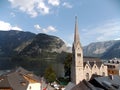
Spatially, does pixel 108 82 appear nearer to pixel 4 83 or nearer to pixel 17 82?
pixel 17 82

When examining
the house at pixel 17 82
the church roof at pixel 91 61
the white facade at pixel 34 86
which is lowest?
the white facade at pixel 34 86

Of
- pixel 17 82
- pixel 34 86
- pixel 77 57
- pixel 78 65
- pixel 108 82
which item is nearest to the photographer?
pixel 108 82

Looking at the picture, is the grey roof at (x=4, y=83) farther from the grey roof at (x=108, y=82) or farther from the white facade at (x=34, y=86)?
the grey roof at (x=108, y=82)

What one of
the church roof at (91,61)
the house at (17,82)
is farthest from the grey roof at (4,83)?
the church roof at (91,61)

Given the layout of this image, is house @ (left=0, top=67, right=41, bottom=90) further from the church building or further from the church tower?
the church tower

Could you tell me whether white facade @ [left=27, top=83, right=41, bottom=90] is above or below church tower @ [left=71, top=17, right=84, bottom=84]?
below

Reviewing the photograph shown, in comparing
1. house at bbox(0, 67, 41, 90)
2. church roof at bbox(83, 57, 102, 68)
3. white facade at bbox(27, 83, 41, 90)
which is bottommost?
white facade at bbox(27, 83, 41, 90)

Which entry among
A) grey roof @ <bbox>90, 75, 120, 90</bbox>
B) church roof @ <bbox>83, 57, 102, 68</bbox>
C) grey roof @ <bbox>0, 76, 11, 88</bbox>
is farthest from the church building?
grey roof @ <bbox>0, 76, 11, 88</bbox>

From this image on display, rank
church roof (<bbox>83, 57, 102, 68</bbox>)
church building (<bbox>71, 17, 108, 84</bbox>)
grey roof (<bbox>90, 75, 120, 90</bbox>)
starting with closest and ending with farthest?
grey roof (<bbox>90, 75, 120, 90</bbox>), church building (<bbox>71, 17, 108, 84</bbox>), church roof (<bbox>83, 57, 102, 68</bbox>)

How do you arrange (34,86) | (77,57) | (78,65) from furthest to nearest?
(77,57), (78,65), (34,86)

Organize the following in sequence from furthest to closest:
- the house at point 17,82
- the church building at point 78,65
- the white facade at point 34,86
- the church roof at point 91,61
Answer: the church roof at point 91,61, the church building at point 78,65, the white facade at point 34,86, the house at point 17,82

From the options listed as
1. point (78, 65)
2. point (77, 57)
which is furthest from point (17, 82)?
point (77, 57)

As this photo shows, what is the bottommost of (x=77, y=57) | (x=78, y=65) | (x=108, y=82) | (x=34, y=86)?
(x=34, y=86)

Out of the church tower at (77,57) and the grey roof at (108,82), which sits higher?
the church tower at (77,57)
